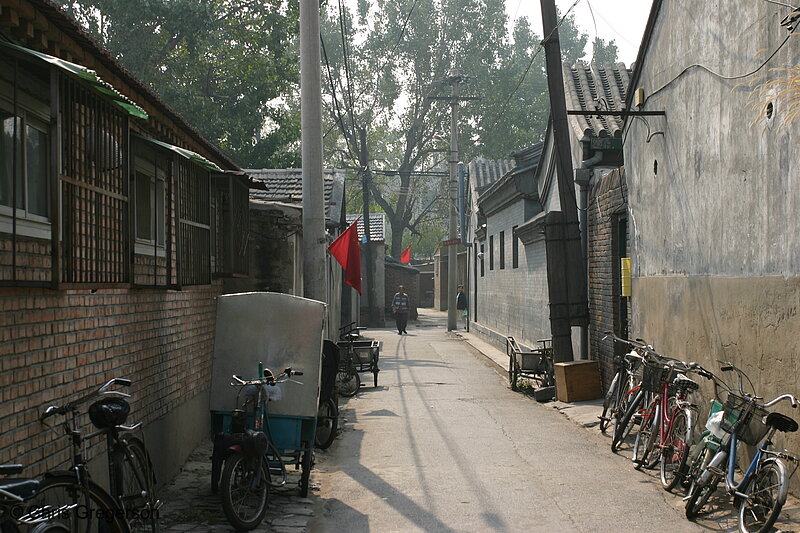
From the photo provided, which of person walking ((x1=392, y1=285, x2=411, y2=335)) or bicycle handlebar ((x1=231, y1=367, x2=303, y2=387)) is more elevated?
bicycle handlebar ((x1=231, y1=367, x2=303, y2=387))

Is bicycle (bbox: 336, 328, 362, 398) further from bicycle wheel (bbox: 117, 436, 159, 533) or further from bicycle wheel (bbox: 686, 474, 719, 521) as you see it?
bicycle wheel (bbox: 117, 436, 159, 533)

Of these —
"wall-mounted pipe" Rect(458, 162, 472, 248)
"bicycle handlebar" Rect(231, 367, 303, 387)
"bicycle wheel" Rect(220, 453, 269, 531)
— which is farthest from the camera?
"wall-mounted pipe" Rect(458, 162, 472, 248)

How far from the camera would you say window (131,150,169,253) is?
770 cm

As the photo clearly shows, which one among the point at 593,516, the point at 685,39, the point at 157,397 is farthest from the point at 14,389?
the point at 685,39

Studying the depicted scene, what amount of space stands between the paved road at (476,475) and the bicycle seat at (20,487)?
3123mm

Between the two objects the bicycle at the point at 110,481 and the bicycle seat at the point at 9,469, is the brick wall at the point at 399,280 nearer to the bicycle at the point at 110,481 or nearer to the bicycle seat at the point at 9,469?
the bicycle at the point at 110,481

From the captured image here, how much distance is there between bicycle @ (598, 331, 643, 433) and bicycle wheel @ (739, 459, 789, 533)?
328 cm

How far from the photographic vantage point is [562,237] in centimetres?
1352

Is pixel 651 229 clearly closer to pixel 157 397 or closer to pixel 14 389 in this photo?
pixel 157 397

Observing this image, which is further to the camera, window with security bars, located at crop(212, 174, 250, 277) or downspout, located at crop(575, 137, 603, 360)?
downspout, located at crop(575, 137, 603, 360)

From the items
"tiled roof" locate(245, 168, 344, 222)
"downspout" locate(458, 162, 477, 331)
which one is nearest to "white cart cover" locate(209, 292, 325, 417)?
Result: "tiled roof" locate(245, 168, 344, 222)

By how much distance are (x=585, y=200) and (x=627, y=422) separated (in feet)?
20.1

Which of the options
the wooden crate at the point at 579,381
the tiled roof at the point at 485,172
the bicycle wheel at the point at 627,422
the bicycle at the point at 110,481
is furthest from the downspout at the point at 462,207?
the bicycle at the point at 110,481

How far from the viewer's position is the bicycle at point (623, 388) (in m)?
9.66
